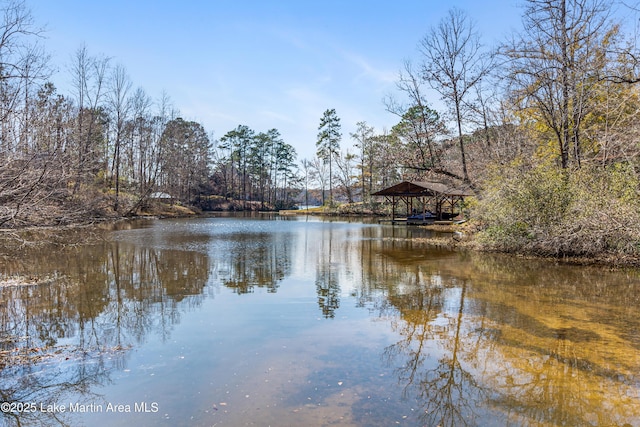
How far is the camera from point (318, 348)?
5.06 metres

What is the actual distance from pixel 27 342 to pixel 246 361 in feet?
9.47

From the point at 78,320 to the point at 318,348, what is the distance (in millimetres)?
3693

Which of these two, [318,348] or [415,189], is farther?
[415,189]

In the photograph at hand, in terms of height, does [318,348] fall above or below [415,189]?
below

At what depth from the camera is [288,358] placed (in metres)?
4.72

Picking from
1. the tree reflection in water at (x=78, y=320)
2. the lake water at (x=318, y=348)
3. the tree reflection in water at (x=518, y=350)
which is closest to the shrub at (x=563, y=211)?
the lake water at (x=318, y=348)

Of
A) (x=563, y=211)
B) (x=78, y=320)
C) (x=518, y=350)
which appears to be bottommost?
(x=518, y=350)

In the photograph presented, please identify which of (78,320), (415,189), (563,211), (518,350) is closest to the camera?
(518,350)

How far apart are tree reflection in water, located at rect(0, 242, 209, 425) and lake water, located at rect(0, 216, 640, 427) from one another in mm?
27

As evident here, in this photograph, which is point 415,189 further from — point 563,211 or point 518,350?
point 518,350

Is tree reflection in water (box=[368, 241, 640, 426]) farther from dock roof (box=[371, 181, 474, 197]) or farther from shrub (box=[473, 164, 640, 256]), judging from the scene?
dock roof (box=[371, 181, 474, 197])

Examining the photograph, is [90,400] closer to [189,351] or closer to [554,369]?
[189,351]

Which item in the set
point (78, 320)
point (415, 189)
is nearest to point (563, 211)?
point (78, 320)

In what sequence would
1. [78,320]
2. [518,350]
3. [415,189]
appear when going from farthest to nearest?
[415,189]
[78,320]
[518,350]
